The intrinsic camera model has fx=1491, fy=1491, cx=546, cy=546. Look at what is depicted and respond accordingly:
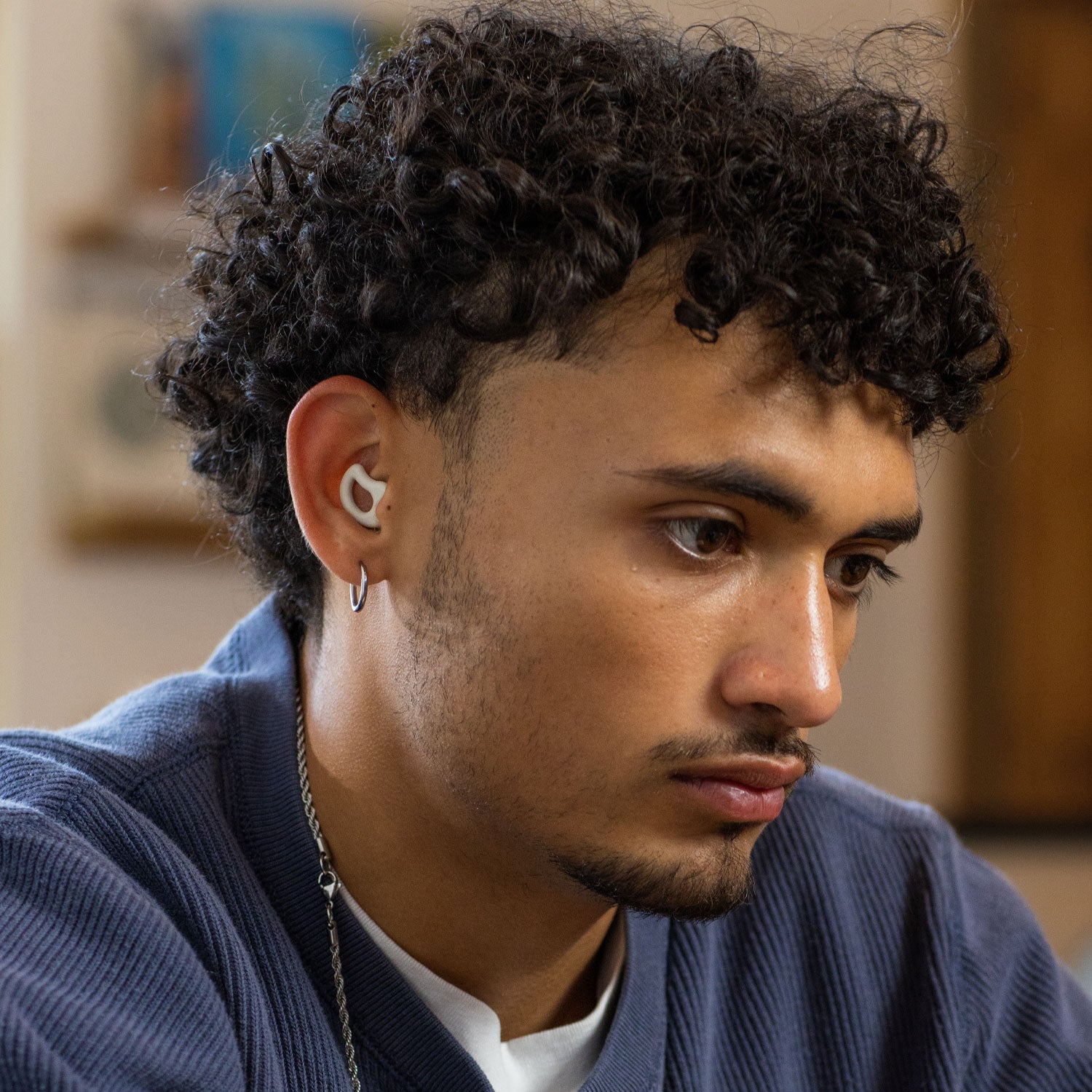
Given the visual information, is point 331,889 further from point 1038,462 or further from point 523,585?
point 1038,462

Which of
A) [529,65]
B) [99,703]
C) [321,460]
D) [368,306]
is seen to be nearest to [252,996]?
[321,460]

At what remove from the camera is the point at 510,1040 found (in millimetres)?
1229

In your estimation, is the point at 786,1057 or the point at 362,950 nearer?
the point at 362,950

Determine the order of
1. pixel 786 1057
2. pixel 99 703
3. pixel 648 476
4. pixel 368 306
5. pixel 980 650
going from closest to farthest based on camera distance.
A: 1. pixel 648 476
2. pixel 368 306
3. pixel 786 1057
4. pixel 99 703
5. pixel 980 650

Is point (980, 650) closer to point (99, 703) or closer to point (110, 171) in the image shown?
point (99, 703)

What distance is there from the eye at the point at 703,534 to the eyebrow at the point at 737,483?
3 centimetres

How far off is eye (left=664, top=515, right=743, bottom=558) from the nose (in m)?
0.05

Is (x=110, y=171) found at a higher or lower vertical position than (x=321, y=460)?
higher

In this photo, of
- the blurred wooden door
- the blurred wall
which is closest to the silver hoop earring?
the blurred wall

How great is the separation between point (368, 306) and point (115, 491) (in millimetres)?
1498

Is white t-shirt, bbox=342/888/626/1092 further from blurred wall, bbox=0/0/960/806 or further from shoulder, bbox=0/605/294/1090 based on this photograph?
blurred wall, bbox=0/0/960/806

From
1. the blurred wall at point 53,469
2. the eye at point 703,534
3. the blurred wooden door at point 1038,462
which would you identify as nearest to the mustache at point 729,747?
the eye at point 703,534

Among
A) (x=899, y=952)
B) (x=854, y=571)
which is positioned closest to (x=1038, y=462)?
(x=899, y=952)

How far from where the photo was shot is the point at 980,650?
3002 millimetres
